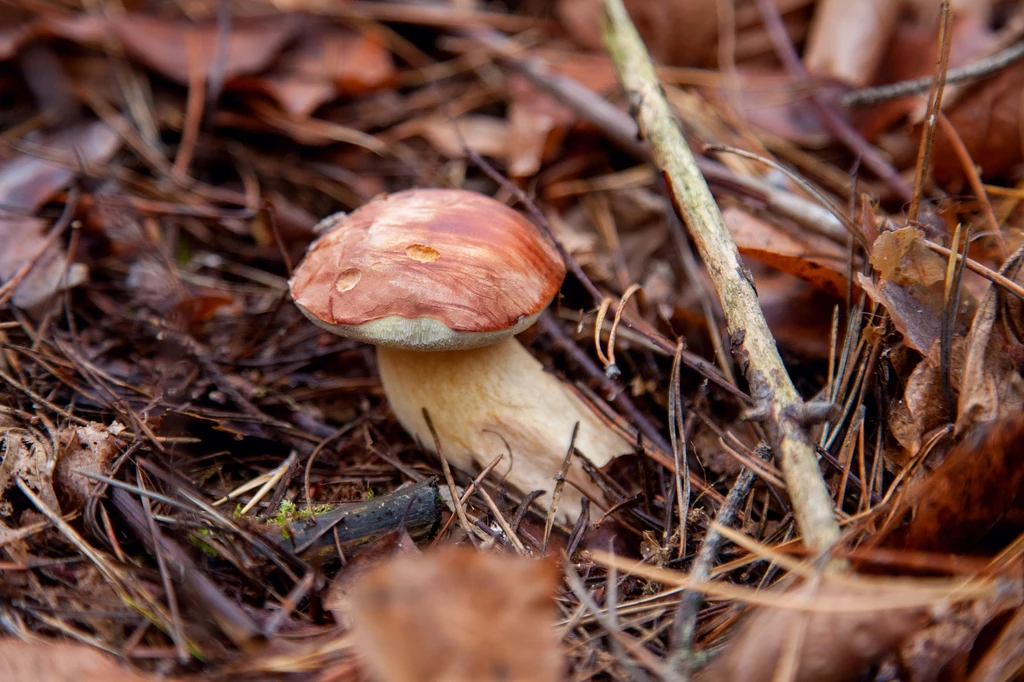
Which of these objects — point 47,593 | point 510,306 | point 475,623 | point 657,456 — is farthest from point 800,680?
point 47,593

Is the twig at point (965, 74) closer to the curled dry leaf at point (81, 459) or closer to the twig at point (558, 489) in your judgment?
the twig at point (558, 489)

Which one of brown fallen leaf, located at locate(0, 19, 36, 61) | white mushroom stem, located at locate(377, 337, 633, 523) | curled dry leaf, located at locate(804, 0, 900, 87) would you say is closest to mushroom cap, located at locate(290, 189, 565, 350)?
white mushroom stem, located at locate(377, 337, 633, 523)

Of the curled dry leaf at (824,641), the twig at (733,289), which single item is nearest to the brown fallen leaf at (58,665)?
the curled dry leaf at (824,641)

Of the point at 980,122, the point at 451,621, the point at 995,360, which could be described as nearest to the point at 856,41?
the point at 980,122

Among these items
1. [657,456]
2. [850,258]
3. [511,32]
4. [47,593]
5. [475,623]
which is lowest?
[47,593]

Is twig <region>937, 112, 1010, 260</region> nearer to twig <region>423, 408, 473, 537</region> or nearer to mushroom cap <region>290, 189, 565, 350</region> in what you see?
mushroom cap <region>290, 189, 565, 350</region>

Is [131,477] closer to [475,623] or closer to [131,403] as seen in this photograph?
[131,403]

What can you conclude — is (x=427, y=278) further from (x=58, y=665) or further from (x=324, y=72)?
(x=324, y=72)
